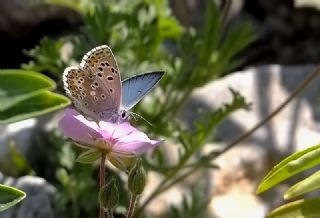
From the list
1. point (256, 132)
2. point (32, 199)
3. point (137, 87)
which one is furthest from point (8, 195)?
point (256, 132)

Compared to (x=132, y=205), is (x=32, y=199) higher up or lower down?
higher up

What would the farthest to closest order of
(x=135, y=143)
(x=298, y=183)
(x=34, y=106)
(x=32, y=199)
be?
(x=32, y=199)
(x=34, y=106)
(x=298, y=183)
(x=135, y=143)

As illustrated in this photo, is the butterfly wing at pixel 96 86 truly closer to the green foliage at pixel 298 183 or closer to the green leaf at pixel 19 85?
the green leaf at pixel 19 85

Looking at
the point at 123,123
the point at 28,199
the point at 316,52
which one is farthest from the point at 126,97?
the point at 316,52

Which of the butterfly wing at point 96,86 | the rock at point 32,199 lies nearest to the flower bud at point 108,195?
the butterfly wing at point 96,86

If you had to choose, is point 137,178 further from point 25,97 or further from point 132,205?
point 25,97

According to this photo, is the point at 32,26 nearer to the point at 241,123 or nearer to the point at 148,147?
the point at 241,123
